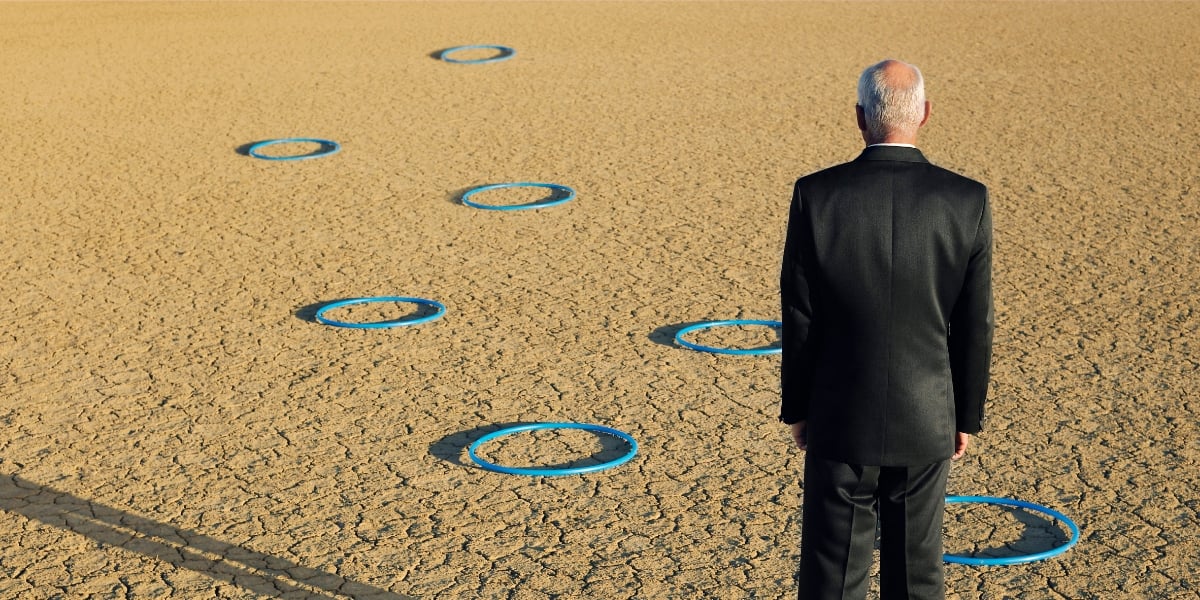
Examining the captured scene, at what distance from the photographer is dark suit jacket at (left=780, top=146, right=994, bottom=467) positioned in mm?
3787

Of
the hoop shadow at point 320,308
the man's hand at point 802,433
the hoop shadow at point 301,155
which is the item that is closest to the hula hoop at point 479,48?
the hoop shadow at point 301,155

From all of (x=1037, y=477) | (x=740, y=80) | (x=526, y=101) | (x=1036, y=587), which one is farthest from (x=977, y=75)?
(x=1036, y=587)

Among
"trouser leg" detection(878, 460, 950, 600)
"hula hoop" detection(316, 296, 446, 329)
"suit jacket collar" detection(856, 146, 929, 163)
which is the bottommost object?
"hula hoop" detection(316, 296, 446, 329)

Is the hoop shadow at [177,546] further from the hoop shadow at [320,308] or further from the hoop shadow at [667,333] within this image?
the hoop shadow at [667,333]

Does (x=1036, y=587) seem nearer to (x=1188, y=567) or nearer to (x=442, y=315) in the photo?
(x=1188, y=567)

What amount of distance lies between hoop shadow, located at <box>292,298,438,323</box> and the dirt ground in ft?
0.11

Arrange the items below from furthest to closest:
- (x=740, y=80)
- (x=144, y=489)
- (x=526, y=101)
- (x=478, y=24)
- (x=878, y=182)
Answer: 1. (x=478, y=24)
2. (x=740, y=80)
3. (x=526, y=101)
4. (x=144, y=489)
5. (x=878, y=182)

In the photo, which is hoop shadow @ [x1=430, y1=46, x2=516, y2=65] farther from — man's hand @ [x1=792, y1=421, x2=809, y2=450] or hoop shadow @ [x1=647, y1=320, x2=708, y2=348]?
man's hand @ [x1=792, y1=421, x2=809, y2=450]

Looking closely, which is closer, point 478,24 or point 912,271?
point 912,271

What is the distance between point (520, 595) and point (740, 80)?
37.1 feet

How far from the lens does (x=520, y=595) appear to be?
17.3 feet

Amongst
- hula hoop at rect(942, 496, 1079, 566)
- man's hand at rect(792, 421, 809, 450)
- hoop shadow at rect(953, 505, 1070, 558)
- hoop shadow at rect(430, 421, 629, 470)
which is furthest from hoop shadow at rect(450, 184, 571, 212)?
man's hand at rect(792, 421, 809, 450)

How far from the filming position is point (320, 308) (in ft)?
28.3

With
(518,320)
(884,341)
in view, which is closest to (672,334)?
(518,320)
